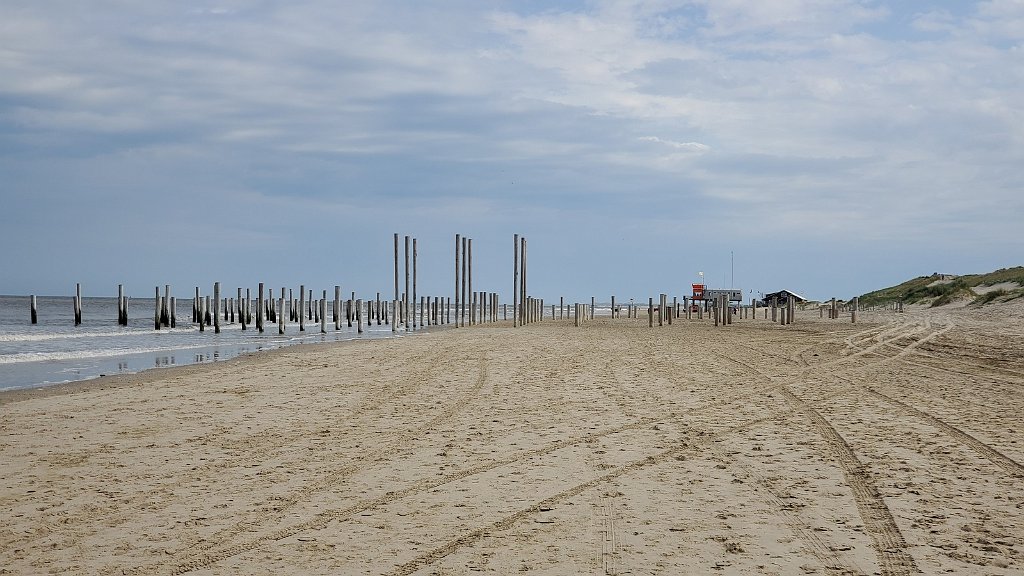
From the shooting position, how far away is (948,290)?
2453 inches

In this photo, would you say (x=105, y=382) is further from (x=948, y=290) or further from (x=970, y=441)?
(x=948, y=290)

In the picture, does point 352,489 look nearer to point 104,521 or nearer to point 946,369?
point 104,521

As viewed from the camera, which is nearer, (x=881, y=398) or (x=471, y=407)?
(x=471, y=407)

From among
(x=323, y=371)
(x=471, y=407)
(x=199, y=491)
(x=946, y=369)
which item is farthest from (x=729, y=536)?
(x=946, y=369)

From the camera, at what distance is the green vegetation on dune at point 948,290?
48.6 m

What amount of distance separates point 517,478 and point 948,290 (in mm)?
64338

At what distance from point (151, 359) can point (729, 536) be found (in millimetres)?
17109

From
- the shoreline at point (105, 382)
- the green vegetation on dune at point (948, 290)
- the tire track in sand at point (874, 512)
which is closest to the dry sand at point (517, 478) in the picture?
the tire track in sand at point (874, 512)

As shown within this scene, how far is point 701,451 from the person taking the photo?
6953 mm

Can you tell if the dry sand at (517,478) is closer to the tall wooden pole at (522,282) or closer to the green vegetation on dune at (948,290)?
the tall wooden pole at (522,282)

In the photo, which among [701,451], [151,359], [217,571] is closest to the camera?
[217,571]

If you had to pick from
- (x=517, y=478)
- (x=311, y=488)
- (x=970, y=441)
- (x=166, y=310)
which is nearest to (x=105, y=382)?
(x=311, y=488)

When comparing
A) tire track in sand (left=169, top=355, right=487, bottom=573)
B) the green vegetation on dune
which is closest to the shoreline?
tire track in sand (left=169, top=355, right=487, bottom=573)

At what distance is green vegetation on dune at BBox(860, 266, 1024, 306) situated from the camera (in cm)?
4864
